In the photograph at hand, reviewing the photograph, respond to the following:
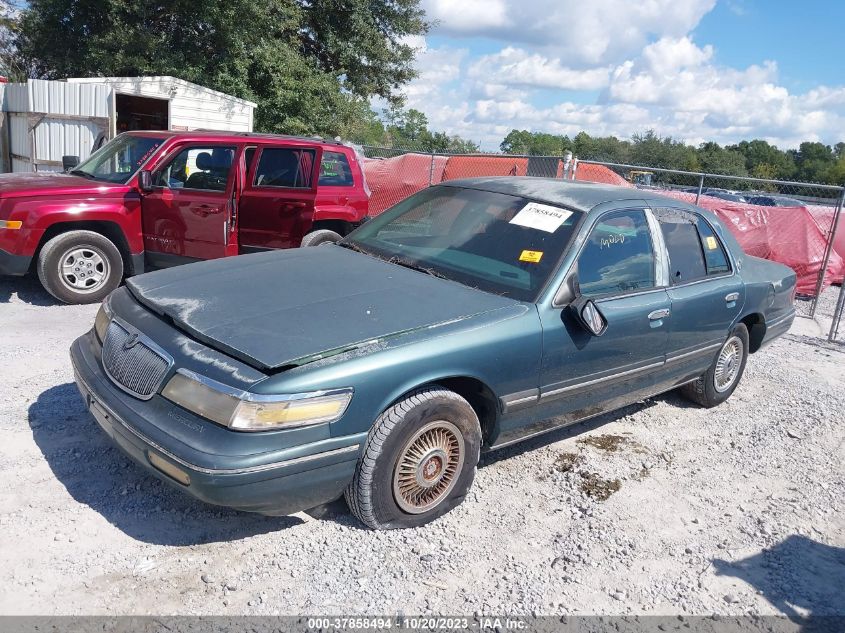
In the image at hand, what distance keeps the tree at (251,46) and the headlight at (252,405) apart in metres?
16.9

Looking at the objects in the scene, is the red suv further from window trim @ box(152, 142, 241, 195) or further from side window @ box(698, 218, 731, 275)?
side window @ box(698, 218, 731, 275)

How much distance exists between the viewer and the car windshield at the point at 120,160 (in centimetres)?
711

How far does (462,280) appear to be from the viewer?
12.9ft

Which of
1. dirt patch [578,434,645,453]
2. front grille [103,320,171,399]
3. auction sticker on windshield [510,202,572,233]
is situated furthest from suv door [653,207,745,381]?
front grille [103,320,171,399]

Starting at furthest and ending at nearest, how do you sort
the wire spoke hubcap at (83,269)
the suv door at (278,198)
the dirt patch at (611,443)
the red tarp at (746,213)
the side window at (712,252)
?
the red tarp at (746,213)
the suv door at (278,198)
the wire spoke hubcap at (83,269)
the side window at (712,252)
the dirt patch at (611,443)

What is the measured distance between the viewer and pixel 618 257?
14.0 ft

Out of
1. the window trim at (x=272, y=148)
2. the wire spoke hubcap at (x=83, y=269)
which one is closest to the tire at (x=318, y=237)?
the window trim at (x=272, y=148)

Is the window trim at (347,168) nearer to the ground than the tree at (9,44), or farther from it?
nearer to the ground

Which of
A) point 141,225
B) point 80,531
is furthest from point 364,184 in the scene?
point 80,531

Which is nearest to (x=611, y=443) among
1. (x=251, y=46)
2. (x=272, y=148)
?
(x=272, y=148)

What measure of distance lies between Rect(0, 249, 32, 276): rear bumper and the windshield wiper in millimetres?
4103

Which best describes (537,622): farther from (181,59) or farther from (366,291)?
(181,59)

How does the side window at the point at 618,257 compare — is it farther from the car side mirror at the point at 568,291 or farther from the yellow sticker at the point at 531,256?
the yellow sticker at the point at 531,256

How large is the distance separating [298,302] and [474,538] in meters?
1.47
